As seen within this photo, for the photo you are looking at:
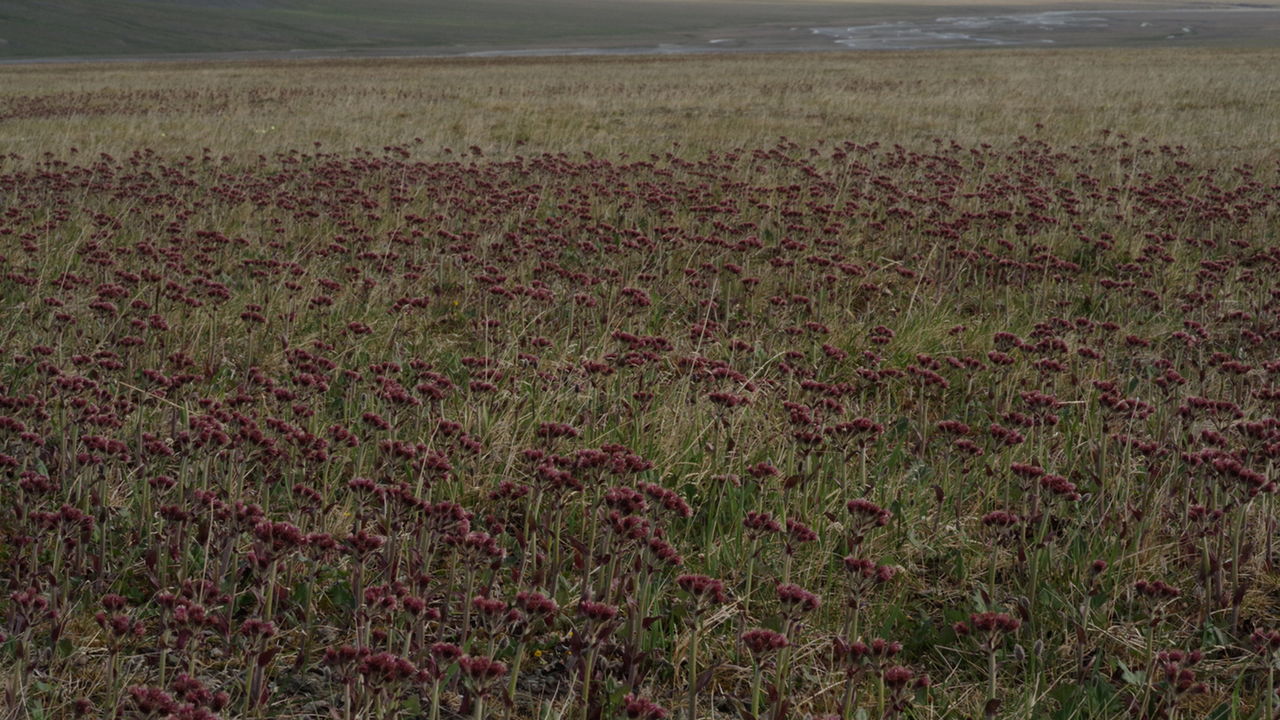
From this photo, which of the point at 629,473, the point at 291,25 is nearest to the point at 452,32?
the point at 291,25

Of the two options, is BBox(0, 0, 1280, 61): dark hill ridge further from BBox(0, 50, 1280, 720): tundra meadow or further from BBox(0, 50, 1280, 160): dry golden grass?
BBox(0, 50, 1280, 720): tundra meadow

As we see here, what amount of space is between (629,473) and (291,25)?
501 ft

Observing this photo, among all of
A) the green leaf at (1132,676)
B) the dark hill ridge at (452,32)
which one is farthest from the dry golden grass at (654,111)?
the dark hill ridge at (452,32)

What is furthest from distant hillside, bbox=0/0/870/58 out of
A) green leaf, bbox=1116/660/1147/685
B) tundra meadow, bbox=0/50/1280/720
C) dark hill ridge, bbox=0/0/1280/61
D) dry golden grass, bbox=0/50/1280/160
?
green leaf, bbox=1116/660/1147/685

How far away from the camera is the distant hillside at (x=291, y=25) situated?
108062 mm

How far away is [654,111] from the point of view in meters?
25.2

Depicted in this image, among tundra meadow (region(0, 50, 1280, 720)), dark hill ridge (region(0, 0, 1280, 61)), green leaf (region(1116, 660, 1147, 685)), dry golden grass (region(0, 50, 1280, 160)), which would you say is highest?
dark hill ridge (region(0, 0, 1280, 61))

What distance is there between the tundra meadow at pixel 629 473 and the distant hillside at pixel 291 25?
327 feet

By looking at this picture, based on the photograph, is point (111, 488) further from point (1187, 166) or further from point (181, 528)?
point (1187, 166)

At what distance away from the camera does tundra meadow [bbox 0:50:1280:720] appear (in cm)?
288

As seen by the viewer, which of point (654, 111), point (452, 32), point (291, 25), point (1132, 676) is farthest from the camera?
point (452, 32)

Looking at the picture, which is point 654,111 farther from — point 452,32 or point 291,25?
point 291,25

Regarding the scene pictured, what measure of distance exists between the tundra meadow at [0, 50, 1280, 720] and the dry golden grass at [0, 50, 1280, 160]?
823 cm

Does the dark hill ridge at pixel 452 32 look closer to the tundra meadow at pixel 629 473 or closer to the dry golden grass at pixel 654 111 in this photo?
the dry golden grass at pixel 654 111
